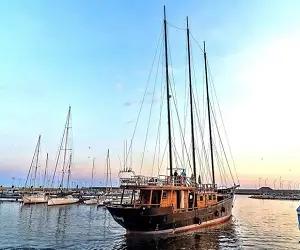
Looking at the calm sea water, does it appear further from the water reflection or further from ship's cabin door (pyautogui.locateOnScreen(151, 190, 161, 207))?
ship's cabin door (pyautogui.locateOnScreen(151, 190, 161, 207))

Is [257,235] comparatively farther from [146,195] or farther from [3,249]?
[3,249]

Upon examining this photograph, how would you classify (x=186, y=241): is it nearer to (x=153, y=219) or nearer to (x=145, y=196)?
(x=153, y=219)

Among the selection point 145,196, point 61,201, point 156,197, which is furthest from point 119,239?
point 61,201

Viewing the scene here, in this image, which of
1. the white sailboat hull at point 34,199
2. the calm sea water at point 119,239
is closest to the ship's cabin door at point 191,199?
the calm sea water at point 119,239

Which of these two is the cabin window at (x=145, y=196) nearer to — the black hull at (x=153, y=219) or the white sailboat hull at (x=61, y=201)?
the black hull at (x=153, y=219)

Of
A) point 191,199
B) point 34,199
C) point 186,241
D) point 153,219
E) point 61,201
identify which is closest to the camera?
point 186,241

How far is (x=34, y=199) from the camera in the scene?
84.6 meters

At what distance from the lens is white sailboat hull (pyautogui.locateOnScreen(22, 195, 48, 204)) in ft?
272

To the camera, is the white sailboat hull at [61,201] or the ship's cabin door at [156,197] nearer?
the ship's cabin door at [156,197]

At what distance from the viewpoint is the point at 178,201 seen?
129 ft

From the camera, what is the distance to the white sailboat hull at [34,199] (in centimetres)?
8281

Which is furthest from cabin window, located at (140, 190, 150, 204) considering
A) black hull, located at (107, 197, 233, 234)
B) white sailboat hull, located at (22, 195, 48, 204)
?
white sailboat hull, located at (22, 195, 48, 204)

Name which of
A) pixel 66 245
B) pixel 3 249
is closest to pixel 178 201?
pixel 66 245

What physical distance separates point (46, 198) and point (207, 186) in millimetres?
51815
